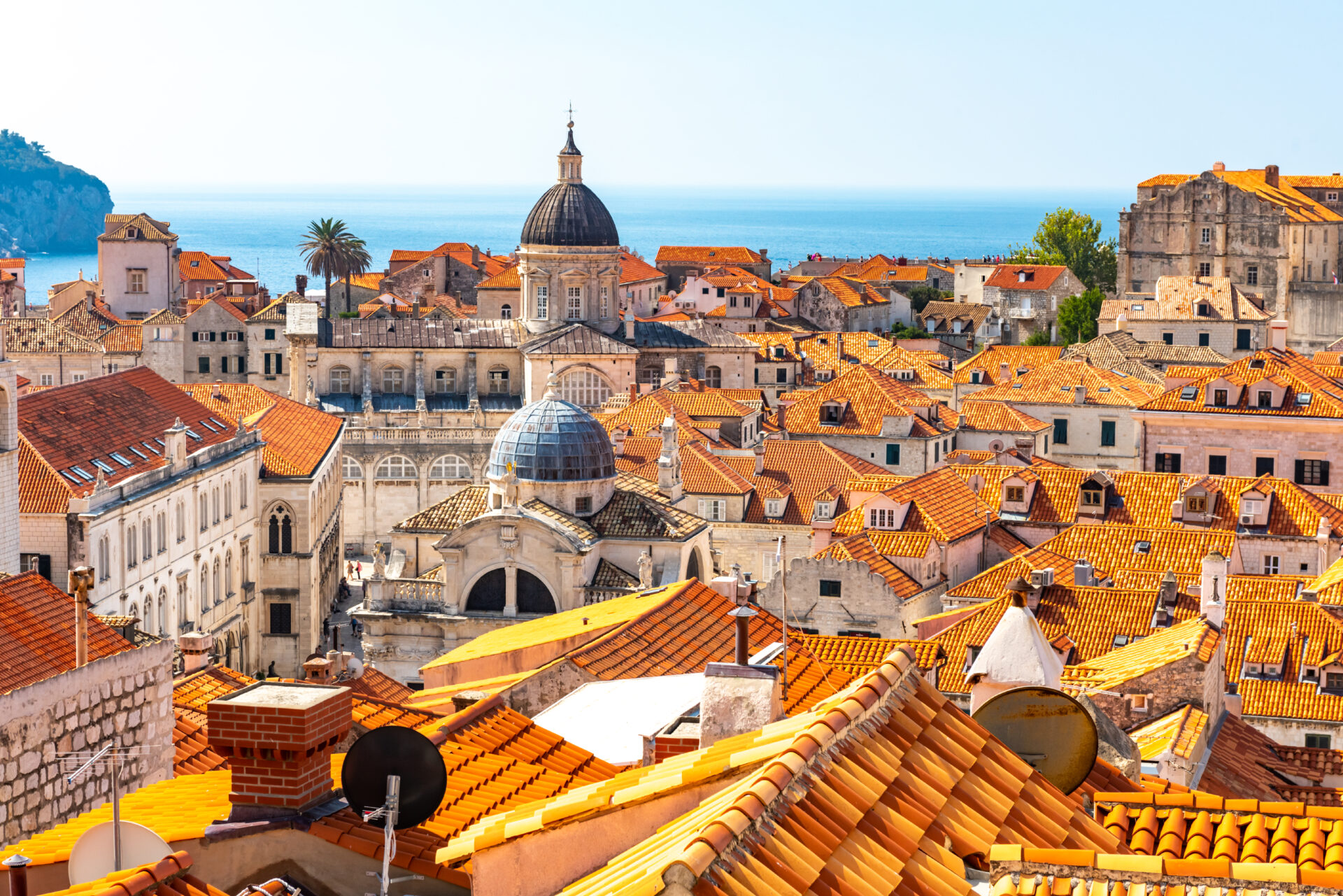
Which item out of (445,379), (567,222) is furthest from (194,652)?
(567,222)

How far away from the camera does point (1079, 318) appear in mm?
118125

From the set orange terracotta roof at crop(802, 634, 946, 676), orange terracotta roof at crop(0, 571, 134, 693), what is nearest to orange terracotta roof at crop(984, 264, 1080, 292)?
orange terracotta roof at crop(802, 634, 946, 676)

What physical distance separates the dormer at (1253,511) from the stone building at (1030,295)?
7637cm

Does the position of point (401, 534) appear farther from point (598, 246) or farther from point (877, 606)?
point (598, 246)

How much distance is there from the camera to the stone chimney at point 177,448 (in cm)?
5200

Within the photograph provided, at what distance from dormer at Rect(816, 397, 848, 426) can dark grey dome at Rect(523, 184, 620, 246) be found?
511 inches

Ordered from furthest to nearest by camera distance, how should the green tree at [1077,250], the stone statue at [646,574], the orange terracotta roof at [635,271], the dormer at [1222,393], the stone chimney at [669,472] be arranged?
the green tree at [1077,250] < the orange terracotta roof at [635,271] < the dormer at [1222,393] < the stone chimney at [669,472] < the stone statue at [646,574]

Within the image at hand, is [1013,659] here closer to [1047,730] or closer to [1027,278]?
[1047,730]

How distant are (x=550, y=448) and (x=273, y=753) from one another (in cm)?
3073

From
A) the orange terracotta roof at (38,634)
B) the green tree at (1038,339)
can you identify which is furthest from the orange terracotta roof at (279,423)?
the green tree at (1038,339)

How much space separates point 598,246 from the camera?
85.7 metres

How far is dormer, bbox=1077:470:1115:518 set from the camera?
52.8m

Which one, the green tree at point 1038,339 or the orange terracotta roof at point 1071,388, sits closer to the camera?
the orange terracotta roof at point 1071,388

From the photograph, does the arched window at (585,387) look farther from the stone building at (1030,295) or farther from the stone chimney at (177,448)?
the stone building at (1030,295)
